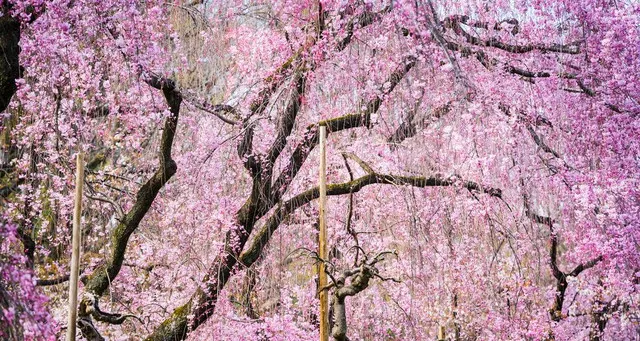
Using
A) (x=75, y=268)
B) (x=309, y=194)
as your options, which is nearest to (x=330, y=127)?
(x=309, y=194)

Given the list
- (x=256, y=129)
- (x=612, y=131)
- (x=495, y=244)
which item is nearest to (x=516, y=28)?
(x=612, y=131)

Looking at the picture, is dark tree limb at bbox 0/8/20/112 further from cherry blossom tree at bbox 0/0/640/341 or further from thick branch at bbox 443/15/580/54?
thick branch at bbox 443/15/580/54

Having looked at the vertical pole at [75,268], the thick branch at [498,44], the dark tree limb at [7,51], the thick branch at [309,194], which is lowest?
the vertical pole at [75,268]

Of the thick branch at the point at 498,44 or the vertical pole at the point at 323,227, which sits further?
the thick branch at the point at 498,44

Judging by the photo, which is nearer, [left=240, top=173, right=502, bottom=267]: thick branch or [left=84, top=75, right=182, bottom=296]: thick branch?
[left=84, top=75, right=182, bottom=296]: thick branch

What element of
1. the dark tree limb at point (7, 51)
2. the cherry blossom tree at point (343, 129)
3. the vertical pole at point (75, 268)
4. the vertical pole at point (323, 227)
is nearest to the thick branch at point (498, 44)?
→ the cherry blossom tree at point (343, 129)

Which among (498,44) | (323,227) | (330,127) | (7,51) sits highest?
(498,44)

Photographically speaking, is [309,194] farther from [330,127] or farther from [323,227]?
[330,127]

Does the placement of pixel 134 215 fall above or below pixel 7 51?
below

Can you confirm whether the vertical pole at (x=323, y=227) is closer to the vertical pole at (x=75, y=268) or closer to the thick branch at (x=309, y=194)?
the thick branch at (x=309, y=194)

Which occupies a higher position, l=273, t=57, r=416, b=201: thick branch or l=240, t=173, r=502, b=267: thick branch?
l=273, t=57, r=416, b=201: thick branch

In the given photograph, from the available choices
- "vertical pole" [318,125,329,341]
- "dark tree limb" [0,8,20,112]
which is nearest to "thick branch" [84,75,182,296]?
"vertical pole" [318,125,329,341]

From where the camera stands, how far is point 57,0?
4816mm

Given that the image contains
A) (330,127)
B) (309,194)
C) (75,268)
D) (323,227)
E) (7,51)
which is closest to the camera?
(7,51)
